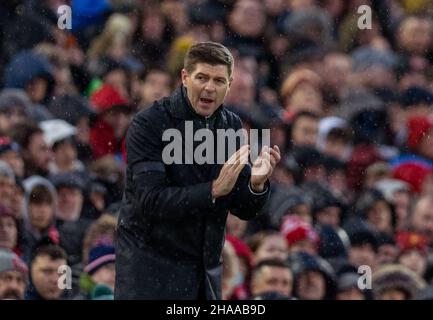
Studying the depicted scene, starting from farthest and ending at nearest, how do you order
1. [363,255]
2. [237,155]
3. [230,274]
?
1. [363,255]
2. [230,274]
3. [237,155]

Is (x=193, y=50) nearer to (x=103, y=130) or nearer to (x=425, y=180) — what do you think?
(x=103, y=130)

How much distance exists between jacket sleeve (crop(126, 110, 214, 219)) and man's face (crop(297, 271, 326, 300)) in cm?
342

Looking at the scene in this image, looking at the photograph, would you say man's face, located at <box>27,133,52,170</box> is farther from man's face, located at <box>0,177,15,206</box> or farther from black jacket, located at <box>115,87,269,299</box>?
black jacket, located at <box>115,87,269,299</box>

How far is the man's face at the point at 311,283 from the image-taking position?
12648 mm

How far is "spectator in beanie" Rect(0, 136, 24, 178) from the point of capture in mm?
13234

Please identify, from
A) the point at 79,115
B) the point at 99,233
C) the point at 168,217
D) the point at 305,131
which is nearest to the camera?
the point at 168,217

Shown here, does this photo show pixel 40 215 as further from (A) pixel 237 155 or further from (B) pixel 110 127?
(A) pixel 237 155

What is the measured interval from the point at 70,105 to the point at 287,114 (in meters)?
2.01

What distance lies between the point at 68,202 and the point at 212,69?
13.6ft

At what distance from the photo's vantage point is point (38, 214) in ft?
41.9

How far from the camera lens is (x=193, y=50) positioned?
9422 millimetres

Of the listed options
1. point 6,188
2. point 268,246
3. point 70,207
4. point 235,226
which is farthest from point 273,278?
point 6,188

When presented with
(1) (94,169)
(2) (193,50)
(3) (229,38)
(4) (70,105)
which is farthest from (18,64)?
(2) (193,50)

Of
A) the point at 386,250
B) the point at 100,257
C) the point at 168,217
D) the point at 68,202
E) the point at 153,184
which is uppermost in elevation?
the point at 68,202
